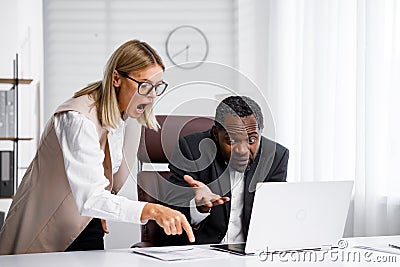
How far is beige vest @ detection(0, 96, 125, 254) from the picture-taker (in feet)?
6.55

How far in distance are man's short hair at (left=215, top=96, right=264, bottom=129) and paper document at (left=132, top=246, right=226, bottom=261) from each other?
0.36 m

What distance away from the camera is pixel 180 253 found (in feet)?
6.16

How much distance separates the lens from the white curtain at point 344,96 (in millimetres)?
3289

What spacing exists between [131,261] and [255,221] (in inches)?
13.4

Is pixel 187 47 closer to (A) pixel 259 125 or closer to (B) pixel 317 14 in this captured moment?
(B) pixel 317 14

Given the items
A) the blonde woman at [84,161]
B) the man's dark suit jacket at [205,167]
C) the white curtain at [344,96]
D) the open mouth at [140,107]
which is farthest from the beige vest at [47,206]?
the white curtain at [344,96]

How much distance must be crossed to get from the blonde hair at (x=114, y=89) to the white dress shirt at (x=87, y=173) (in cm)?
11

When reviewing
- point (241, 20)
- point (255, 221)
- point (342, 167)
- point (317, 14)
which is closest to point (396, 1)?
point (317, 14)

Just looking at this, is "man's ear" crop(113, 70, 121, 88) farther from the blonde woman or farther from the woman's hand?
the woman's hand

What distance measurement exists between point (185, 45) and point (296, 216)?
2763mm

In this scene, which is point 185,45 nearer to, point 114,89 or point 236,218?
point 236,218

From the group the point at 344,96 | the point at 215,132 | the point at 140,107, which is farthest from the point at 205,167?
the point at 344,96

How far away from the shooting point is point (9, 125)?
4023 millimetres

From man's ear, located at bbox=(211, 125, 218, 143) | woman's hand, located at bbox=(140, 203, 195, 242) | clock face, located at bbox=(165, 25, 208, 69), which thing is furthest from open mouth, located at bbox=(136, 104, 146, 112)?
clock face, located at bbox=(165, 25, 208, 69)
